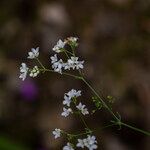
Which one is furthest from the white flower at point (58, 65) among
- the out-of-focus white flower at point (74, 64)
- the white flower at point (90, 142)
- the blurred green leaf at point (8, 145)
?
the blurred green leaf at point (8, 145)

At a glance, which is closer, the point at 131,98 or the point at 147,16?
the point at 131,98

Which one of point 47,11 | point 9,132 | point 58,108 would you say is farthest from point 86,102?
point 47,11

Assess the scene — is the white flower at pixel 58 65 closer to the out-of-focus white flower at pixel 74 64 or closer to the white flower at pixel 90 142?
the out-of-focus white flower at pixel 74 64

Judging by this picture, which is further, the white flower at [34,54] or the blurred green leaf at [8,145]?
the blurred green leaf at [8,145]

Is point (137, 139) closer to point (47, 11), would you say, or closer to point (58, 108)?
point (58, 108)

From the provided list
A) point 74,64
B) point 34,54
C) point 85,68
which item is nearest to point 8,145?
point 85,68

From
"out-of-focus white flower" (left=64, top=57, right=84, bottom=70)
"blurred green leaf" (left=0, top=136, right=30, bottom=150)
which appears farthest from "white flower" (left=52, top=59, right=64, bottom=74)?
"blurred green leaf" (left=0, top=136, right=30, bottom=150)

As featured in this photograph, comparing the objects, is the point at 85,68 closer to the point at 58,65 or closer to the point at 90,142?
the point at 58,65

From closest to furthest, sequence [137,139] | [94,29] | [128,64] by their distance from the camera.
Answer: [137,139] → [128,64] → [94,29]

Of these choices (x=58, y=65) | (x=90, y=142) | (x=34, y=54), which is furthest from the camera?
(x=34, y=54)
